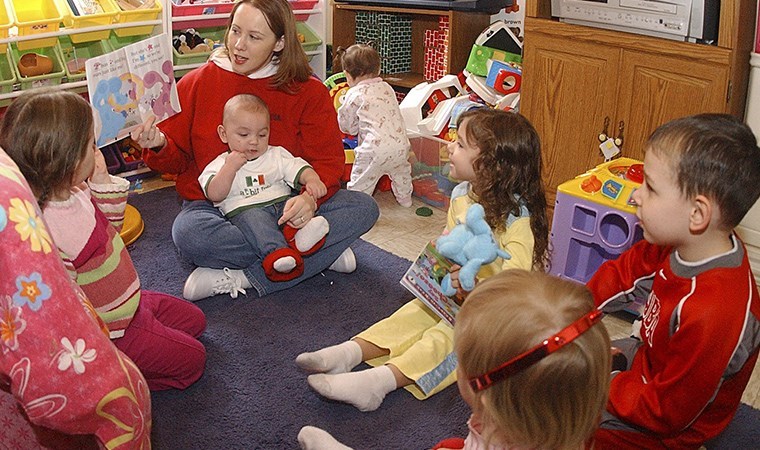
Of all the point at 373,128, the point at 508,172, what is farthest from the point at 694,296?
the point at 373,128

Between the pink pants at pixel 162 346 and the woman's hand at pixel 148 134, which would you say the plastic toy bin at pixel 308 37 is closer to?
the woman's hand at pixel 148 134

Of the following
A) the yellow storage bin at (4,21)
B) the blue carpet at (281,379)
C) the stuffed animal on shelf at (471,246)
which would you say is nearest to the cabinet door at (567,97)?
the blue carpet at (281,379)

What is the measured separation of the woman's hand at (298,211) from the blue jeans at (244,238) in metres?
0.13

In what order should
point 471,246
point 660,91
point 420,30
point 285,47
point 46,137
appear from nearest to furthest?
point 46,137 < point 471,246 < point 285,47 < point 660,91 < point 420,30

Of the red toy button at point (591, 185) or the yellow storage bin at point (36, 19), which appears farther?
the yellow storage bin at point (36, 19)

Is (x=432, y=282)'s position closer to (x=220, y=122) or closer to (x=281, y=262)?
(x=281, y=262)

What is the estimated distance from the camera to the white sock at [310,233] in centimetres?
234

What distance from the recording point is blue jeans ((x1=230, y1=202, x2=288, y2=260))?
229cm

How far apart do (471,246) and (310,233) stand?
703mm

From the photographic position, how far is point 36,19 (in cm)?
288

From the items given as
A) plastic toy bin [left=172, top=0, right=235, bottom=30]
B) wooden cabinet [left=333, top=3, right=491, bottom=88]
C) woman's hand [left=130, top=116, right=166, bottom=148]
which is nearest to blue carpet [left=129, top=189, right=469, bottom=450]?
woman's hand [left=130, top=116, right=166, bottom=148]

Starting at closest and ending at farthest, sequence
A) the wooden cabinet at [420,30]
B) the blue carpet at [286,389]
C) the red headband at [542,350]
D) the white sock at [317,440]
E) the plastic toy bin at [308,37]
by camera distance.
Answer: the red headband at [542,350], the white sock at [317,440], the blue carpet at [286,389], the wooden cabinet at [420,30], the plastic toy bin at [308,37]

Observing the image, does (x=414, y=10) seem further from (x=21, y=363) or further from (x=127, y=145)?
(x=21, y=363)

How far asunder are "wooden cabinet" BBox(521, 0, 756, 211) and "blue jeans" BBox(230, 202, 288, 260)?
115cm
